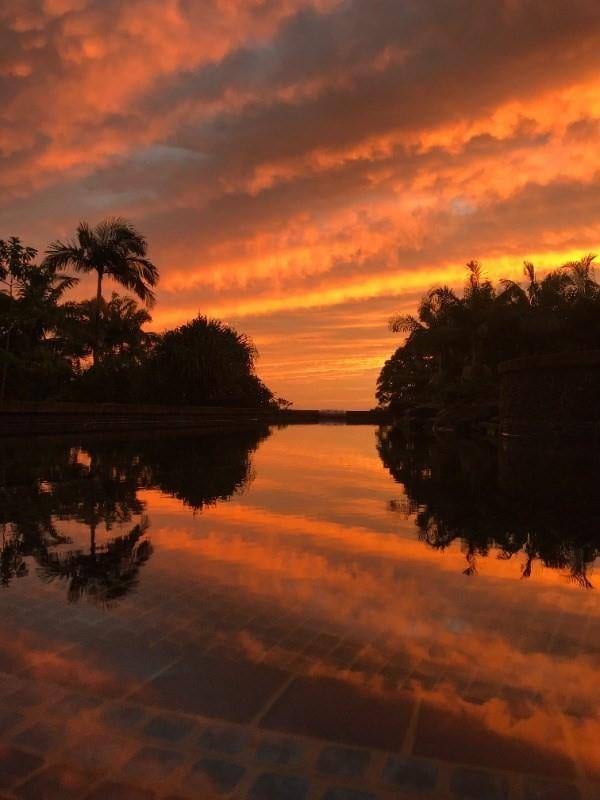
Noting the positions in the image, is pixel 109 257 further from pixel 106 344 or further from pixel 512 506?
pixel 512 506

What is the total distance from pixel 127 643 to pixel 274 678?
1.02 m

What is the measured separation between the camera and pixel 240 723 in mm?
2834

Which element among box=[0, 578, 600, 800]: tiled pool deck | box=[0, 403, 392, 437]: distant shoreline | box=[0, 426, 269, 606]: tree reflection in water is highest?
box=[0, 403, 392, 437]: distant shoreline

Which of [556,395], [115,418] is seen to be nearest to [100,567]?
[556,395]

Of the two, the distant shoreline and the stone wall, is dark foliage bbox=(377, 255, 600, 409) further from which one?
the distant shoreline

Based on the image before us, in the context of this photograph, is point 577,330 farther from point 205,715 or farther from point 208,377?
point 205,715

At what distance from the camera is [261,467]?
14.6 meters

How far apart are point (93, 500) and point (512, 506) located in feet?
19.7

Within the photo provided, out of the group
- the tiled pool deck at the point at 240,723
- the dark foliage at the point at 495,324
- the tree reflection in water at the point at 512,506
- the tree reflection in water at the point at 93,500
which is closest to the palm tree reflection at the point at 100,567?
the tree reflection in water at the point at 93,500

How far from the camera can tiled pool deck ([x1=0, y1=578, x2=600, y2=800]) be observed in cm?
237

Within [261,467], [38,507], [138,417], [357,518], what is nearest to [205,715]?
[357,518]

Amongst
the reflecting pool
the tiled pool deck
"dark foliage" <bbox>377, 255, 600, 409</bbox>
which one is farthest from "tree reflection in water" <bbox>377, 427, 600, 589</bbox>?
"dark foliage" <bbox>377, 255, 600, 409</bbox>

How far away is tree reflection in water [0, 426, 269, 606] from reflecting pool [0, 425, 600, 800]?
53 millimetres

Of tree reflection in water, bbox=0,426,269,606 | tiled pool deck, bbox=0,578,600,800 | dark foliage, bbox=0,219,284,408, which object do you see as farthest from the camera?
dark foliage, bbox=0,219,284,408
